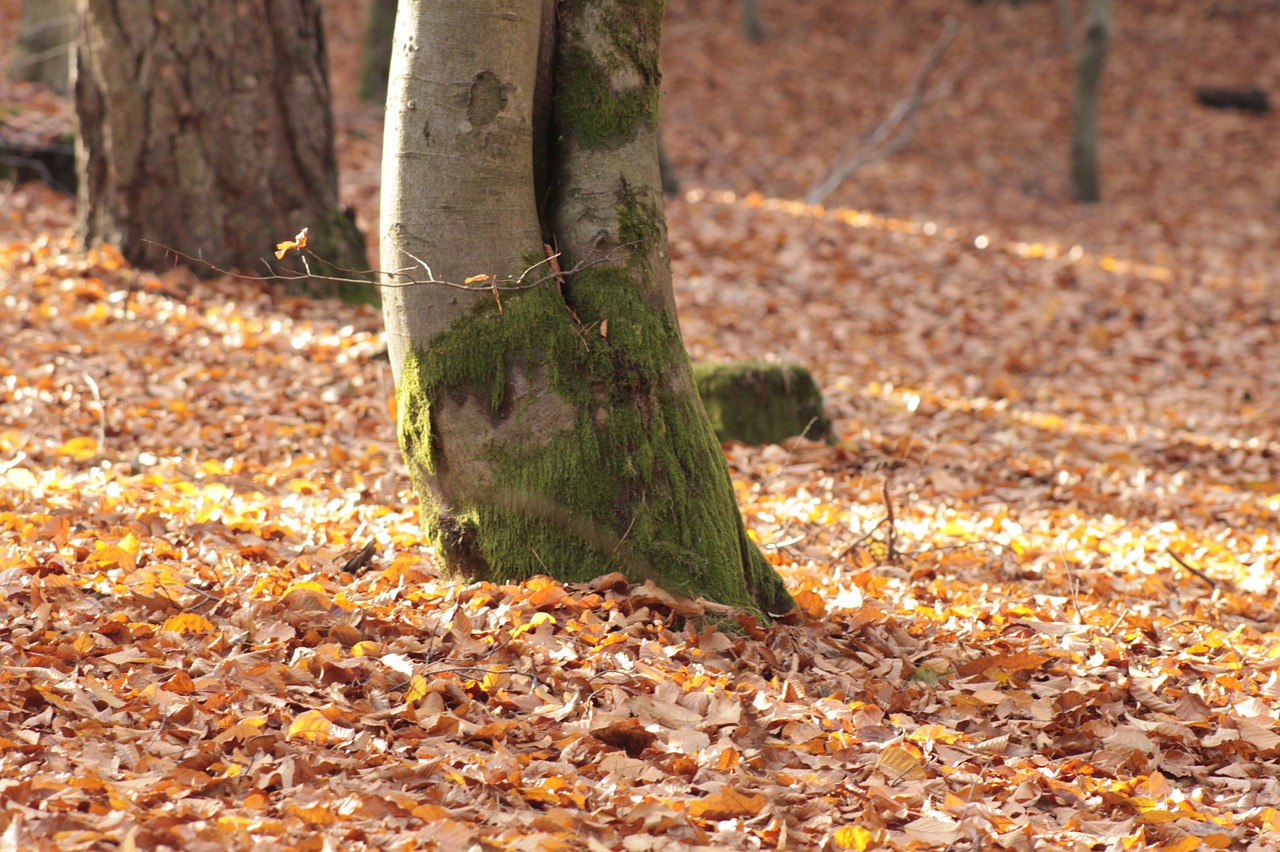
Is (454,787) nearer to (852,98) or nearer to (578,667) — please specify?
(578,667)

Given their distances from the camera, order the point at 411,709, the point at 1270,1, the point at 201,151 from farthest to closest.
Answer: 1. the point at 1270,1
2. the point at 201,151
3. the point at 411,709

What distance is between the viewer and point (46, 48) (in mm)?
10758

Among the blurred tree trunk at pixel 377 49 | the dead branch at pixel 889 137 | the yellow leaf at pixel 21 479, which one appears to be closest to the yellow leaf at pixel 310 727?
the yellow leaf at pixel 21 479

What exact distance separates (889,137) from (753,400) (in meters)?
10.3

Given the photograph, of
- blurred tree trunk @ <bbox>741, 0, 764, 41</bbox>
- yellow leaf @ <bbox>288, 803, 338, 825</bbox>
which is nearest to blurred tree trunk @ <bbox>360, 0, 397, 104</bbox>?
blurred tree trunk @ <bbox>741, 0, 764, 41</bbox>

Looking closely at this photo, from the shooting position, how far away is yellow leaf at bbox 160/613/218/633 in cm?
315

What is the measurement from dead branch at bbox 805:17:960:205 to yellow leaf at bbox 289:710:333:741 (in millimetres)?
10270

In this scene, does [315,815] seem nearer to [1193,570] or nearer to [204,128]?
[1193,570]

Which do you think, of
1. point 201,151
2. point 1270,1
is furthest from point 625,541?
point 1270,1

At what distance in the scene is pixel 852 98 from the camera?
16.5 m

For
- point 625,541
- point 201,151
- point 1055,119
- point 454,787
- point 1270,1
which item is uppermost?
point 1270,1

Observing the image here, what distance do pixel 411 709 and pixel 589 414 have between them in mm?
998

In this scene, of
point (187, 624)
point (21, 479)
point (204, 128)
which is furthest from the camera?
point (204, 128)

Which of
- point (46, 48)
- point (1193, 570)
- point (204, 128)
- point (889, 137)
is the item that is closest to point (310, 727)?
point (1193, 570)
